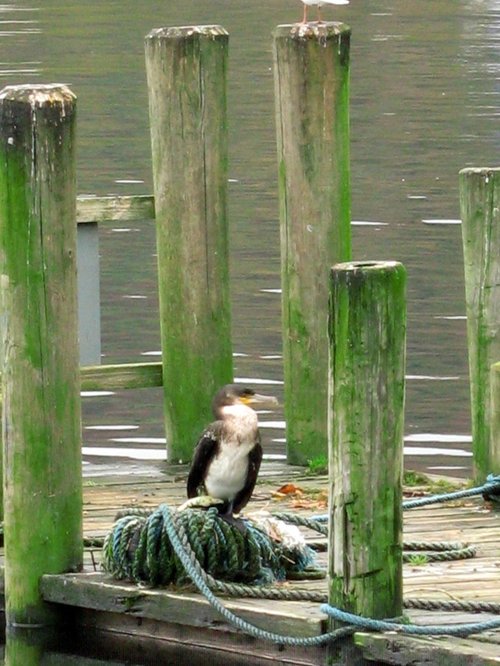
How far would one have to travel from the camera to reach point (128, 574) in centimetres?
885

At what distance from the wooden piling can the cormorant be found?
1427 millimetres

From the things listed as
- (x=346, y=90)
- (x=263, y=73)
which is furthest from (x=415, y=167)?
(x=346, y=90)

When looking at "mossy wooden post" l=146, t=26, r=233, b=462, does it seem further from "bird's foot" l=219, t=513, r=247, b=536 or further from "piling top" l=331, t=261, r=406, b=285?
"piling top" l=331, t=261, r=406, b=285

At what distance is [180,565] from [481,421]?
7.42ft

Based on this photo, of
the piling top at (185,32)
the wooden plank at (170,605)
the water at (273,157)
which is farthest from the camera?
the water at (273,157)

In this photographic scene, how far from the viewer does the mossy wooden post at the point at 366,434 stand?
25.8 feet

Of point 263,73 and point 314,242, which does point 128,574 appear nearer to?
point 314,242

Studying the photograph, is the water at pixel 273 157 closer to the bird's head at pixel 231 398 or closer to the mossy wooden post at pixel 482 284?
the mossy wooden post at pixel 482 284

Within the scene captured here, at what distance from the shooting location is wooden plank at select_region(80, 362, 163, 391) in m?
10.9

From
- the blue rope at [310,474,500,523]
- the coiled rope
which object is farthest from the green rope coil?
the blue rope at [310,474,500,523]

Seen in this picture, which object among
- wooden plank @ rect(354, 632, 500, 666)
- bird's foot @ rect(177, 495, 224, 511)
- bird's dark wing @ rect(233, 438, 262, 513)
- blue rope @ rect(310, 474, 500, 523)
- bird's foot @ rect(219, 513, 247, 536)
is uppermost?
bird's dark wing @ rect(233, 438, 262, 513)

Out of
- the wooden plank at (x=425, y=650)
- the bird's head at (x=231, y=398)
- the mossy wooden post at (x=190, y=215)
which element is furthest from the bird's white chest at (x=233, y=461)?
the mossy wooden post at (x=190, y=215)

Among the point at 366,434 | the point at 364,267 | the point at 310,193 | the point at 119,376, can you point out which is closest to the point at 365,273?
the point at 364,267

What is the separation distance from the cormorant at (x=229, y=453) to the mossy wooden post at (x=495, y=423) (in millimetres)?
1426
